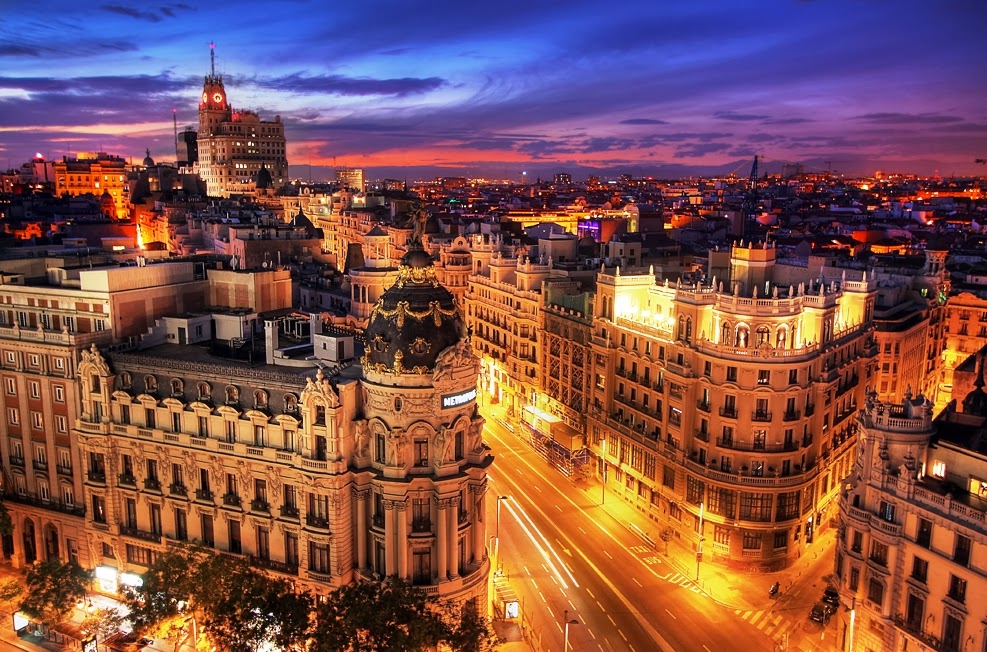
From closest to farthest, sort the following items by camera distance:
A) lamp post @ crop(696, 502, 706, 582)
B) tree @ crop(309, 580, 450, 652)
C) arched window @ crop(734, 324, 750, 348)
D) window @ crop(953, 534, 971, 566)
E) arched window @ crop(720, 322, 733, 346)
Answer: tree @ crop(309, 580, 450, 652), window @ crop(953, 534, 971, 566), arched window @ crop(734, 324, 750, 348), arched window @ crop(720, 322, 733, 346), lamp post @ crop(696, 502, 706, 582)

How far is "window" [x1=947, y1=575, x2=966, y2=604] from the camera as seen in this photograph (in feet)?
194

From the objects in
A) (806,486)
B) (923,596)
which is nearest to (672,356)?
(806,486)

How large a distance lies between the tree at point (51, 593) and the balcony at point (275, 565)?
14771 millimetres

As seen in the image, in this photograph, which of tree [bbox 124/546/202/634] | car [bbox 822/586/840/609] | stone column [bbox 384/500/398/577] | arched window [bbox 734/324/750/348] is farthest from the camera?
arched window [bbox 734/324/750/348]

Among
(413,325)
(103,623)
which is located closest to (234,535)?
(103,623)

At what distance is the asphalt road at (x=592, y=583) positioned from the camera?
2992 inches

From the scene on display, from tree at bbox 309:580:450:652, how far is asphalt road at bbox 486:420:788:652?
708 inches

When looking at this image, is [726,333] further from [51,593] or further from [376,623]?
[51,593]

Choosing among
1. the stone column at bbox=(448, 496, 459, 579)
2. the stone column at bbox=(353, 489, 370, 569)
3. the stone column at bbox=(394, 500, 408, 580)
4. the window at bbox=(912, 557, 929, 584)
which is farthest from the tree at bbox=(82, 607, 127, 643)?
the window at bbox=(912, 557, 929, 584)

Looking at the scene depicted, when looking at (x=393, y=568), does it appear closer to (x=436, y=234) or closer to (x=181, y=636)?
(x=181, y=636)

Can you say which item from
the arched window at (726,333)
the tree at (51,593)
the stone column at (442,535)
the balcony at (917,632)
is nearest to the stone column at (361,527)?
the stone column at (442,535)

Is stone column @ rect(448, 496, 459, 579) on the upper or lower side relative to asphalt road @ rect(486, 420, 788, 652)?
upper

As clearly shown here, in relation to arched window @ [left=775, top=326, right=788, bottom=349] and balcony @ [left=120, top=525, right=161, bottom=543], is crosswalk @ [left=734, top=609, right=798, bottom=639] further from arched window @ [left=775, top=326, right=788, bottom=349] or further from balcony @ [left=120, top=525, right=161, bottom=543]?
balcony @ [left=120, top=525, right=161, bottom=543]

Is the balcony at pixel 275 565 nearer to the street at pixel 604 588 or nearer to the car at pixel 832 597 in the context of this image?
the street at pixel 604 588
